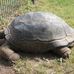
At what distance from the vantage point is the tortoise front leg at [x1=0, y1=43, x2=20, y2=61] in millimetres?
5169

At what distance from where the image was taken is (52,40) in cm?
526

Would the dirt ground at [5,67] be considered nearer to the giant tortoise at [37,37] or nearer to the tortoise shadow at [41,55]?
the giant tortoise at [37,37]

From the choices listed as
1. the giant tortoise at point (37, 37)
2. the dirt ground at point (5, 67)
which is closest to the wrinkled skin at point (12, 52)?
the giant tortoise at point (37, 37)

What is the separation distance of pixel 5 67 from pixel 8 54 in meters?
0.25

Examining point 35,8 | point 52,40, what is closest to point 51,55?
point 52,40

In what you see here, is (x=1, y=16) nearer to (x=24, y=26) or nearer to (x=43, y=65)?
(x=24, y=26)

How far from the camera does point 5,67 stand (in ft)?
16.8

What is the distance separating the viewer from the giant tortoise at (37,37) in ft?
17.2

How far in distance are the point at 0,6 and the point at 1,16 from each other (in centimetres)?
28

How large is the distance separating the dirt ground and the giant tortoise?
126 mm

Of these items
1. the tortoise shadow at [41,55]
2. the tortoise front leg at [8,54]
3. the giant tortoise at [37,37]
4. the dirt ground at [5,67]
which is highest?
the giant tortoise at [37,37]

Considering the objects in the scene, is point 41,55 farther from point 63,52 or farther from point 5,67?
point 5,67

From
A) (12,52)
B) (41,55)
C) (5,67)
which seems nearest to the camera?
(5,67)

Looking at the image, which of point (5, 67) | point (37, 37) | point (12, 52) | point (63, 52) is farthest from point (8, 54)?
point (63, 52)
